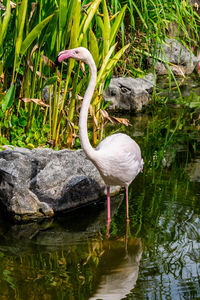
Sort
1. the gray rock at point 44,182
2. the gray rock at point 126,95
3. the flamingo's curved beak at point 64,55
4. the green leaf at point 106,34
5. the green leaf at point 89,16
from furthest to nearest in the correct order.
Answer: the gray rock at point 126,95 → the green leaf at point 106,34 → the green leaf at point 89,16 → the gray rock at point 44,182 → the flamingo's curved beak at point 64,55

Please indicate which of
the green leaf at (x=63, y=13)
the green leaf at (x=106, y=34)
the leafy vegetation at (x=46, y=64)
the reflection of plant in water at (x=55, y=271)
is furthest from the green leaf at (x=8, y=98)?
the reflection of plant in water at (x=55, y=271)

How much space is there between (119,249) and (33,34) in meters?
1.81

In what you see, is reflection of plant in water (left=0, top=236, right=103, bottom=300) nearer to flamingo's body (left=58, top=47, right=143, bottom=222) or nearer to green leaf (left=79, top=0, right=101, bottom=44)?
flamingo's body (left=58, top=47, right=143, bottom=222)

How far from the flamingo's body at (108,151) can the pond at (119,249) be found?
32 cm

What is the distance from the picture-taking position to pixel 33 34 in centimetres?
385

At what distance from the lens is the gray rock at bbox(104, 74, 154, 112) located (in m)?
6.92

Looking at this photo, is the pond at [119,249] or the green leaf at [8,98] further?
the green leaf at [8,98]

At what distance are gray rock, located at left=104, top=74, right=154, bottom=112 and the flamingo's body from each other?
3.11 m

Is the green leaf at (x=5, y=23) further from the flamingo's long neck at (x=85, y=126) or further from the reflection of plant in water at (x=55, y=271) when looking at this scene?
the reflection of plant in water at (x=55, y=271)

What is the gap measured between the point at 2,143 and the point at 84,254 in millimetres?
1470

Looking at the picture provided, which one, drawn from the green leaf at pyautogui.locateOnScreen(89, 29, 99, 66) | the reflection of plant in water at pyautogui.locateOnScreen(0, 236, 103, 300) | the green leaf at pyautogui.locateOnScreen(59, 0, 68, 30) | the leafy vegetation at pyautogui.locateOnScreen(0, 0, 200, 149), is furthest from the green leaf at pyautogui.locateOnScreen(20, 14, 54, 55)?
the reflection of plant in water at pyautogui.locateOnScreen(0, 236, 103, 300)

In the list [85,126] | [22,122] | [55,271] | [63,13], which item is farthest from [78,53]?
[55,271]

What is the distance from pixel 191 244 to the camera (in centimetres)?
329

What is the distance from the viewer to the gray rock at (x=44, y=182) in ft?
12.1
